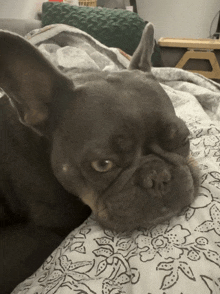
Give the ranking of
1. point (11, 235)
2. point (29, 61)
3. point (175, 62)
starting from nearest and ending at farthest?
point (29, 61) → point (11, 235) → point (175, 62)

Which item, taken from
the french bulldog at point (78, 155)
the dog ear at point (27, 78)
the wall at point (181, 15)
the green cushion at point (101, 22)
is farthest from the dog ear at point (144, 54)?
the wall at point (181, 15)

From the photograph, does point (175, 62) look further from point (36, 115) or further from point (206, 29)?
point (36, 115)

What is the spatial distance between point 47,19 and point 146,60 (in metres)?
1.95

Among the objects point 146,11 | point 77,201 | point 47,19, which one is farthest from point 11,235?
point 146,11

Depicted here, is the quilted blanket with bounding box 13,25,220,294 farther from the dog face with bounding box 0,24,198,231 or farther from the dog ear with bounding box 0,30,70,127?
the dog ear with bounding box 0,30,70,127

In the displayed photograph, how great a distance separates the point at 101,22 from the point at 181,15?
3033 millimetres

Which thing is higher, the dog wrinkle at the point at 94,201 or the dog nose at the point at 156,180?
the dog nose at the point at 156,180

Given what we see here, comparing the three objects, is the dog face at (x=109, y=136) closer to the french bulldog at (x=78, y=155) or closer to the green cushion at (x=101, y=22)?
the french bulldog at (x=78, y=155)

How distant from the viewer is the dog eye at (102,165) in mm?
966

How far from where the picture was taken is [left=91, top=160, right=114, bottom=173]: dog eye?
3.17 feet

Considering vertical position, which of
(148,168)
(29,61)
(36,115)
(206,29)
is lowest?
(206,29)

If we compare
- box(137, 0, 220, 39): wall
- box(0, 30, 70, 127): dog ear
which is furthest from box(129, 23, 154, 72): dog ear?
box(137, 0, 220, 39): wall

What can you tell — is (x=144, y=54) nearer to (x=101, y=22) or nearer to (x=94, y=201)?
(x=94, y=201)

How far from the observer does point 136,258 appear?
831mm
